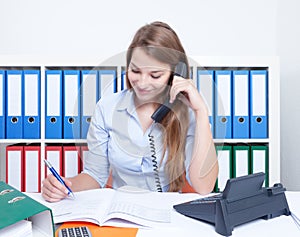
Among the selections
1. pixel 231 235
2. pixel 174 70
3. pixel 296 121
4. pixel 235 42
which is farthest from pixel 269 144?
pixel 231 235

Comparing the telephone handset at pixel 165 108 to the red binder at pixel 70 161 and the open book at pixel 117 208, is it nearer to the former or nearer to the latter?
the open book at pixel 117 208

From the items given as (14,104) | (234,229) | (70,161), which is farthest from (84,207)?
(14,104)

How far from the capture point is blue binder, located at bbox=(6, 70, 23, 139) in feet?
6.35

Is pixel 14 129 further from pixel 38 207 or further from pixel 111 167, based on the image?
pixel 38 207

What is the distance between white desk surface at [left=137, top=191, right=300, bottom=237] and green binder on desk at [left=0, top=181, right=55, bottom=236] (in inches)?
7.4

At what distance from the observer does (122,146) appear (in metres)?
1.20

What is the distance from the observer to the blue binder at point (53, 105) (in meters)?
1.93

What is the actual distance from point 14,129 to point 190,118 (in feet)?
3.29

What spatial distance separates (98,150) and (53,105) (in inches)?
28.4

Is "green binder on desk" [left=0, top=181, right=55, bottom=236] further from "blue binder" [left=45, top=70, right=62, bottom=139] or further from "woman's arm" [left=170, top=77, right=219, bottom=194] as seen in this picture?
"blue binder" [left=45, top=70, right=62, bottom=139]

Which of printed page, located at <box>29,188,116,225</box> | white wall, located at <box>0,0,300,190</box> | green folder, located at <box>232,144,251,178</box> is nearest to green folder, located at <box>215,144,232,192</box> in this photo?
green folder, located at <box>232,144,251,178</box>

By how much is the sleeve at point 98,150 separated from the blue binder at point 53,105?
64 cm

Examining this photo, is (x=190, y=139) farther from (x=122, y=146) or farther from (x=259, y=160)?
(x=259, y=160)

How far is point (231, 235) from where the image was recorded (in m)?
0.86
